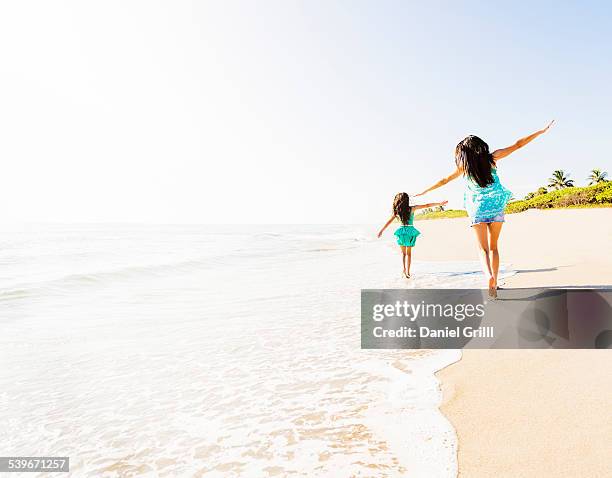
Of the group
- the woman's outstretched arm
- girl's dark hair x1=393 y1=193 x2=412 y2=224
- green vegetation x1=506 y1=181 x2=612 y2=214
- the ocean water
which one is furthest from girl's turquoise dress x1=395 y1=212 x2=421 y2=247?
green vegetation x1=506 y1=181 x2=612 y2=214

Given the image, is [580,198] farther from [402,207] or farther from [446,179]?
[446,179]

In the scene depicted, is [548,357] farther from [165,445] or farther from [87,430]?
[87,430]

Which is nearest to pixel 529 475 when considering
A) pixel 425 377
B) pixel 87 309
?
pixel 425 377

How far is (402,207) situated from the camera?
9.24m

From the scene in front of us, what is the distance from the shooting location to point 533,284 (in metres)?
6.23

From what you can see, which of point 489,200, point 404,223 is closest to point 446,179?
point 489,200

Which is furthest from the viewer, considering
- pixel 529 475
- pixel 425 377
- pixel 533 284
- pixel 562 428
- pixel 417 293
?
pixel 533 284

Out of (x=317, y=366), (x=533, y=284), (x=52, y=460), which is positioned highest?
(x=533, y=284)

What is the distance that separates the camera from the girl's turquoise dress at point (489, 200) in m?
5.01

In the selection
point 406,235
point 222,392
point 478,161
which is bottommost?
point 222,392

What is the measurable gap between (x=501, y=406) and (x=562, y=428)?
0.40 meters

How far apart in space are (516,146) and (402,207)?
4511 mm

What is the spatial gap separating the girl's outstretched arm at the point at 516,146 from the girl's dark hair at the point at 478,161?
8 centimetres

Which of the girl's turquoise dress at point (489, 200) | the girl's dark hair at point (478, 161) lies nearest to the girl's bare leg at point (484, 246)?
the girl's turquoise dress at point (489, 200)
